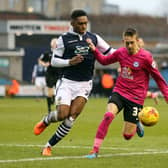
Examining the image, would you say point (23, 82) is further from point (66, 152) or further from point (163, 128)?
point (66, 152)

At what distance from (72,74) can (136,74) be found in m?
1.07

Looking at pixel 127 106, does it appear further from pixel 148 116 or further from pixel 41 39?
pixel 41 39

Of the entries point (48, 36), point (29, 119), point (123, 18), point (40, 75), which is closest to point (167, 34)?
point (123, 18)

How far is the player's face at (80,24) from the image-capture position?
506 inches

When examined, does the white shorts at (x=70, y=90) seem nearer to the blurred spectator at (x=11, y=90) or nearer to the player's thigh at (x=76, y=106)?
the player's thigh at (x=76, y=106)

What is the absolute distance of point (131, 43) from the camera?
41.7ft

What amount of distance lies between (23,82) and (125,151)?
40.9 m

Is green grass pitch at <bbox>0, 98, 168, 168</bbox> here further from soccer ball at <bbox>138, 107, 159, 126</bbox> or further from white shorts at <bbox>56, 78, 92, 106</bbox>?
white shorts at <bbox>56, 78, 92, 106</bbox>

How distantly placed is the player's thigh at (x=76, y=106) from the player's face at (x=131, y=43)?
1.12 m

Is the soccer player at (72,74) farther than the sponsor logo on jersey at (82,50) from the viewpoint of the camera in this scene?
No

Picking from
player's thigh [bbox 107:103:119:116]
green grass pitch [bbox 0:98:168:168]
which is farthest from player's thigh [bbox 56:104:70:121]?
player's thigh [bbox 107:103:119:116]

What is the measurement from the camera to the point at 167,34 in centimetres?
9000

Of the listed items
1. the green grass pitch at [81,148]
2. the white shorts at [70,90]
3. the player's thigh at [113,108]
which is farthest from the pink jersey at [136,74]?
the green grass pitch at [81,148]

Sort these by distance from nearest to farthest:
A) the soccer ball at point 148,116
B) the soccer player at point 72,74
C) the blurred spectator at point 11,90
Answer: the soccer ball at point 148,116
the soccer player at point 72,74
the blurred spectator at point 11,90
